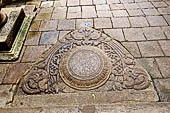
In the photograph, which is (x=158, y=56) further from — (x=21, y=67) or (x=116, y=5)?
(x=21, y=67)

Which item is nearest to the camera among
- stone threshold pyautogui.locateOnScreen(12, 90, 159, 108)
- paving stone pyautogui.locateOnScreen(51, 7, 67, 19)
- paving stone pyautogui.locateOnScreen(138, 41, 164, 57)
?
stone threshold pyautogui.locateOnScreen(12, 90, 159, 108)

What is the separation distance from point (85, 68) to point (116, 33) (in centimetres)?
103

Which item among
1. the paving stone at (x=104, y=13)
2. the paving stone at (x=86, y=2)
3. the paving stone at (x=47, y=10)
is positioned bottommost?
the paving stone at (x=104, y=13)

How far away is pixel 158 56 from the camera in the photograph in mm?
2400

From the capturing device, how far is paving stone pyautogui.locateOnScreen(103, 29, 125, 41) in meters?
2.75

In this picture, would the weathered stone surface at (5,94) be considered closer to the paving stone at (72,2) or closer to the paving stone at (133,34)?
the paving stone at (133,34)

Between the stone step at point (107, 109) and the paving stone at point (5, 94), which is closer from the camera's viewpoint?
the stone step at point (107, 109)

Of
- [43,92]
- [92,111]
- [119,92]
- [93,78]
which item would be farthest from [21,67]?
[119,92]

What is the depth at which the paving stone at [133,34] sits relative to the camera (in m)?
2.72

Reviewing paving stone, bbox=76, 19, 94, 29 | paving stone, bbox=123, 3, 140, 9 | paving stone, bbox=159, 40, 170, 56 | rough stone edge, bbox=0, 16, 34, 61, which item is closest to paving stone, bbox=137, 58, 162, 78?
paving stone, bbox=159, 40, 170, 56

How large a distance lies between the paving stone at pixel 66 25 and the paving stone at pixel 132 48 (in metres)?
1.10

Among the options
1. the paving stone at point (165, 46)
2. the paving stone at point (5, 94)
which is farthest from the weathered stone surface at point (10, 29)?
Answer: the paving stone at point (165, 46)

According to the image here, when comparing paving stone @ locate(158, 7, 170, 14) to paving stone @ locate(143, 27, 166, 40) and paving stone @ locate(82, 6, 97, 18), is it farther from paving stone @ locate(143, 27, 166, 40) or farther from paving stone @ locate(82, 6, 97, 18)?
paving stone @ locate(82, 6, 97, 18)

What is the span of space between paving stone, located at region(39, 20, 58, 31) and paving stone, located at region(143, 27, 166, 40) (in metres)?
1.76
